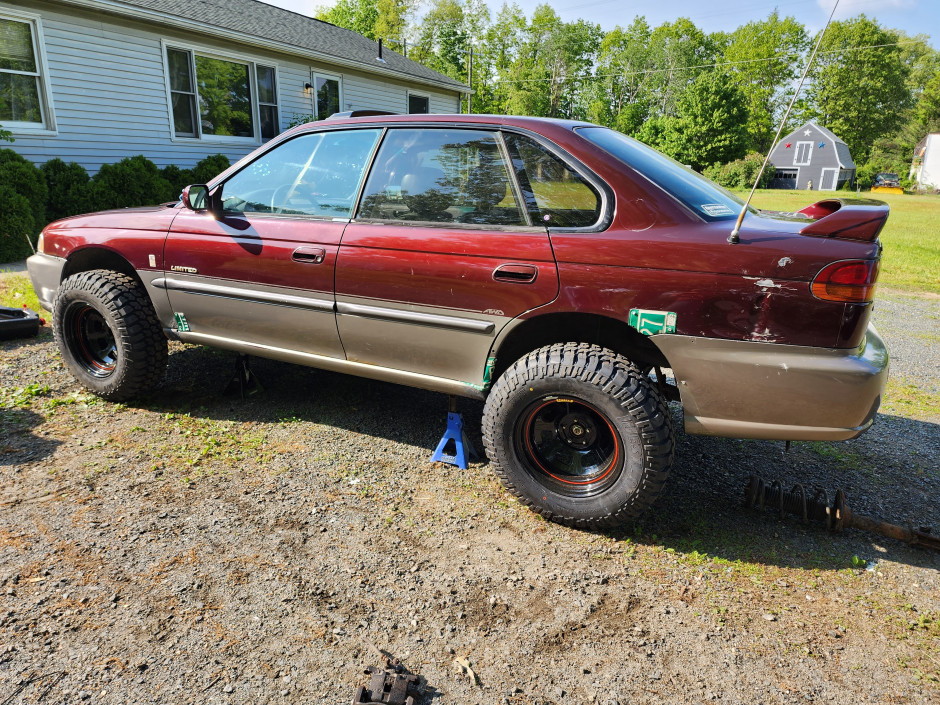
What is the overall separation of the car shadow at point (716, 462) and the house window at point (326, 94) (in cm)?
1215

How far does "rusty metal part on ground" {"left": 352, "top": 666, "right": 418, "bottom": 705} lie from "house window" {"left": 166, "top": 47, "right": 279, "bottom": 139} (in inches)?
493

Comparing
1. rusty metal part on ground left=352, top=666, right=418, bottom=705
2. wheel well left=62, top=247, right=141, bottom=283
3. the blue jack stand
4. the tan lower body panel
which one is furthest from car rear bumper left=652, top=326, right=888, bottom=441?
wheel well left=62, top=247, right=141, bottom=283

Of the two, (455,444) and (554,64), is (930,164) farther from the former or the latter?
(455,444)

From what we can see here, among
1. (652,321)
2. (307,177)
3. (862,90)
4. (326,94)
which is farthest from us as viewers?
(862,90)

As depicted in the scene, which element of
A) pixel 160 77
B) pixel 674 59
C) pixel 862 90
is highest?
pixel 674 59

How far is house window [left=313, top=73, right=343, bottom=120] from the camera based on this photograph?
613 inches

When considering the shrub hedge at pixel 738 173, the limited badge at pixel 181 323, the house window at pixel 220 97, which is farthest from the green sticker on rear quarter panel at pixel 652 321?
the shrub hedge at pixel 738 173

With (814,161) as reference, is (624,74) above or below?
above

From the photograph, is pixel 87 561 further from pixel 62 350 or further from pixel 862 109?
pixel 862 109

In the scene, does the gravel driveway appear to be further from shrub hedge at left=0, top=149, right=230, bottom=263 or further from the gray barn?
the gray barn

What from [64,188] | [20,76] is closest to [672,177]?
[64,188]

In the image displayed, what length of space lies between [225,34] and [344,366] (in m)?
11.5

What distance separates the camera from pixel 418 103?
19.7 m

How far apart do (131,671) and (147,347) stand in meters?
2.41
